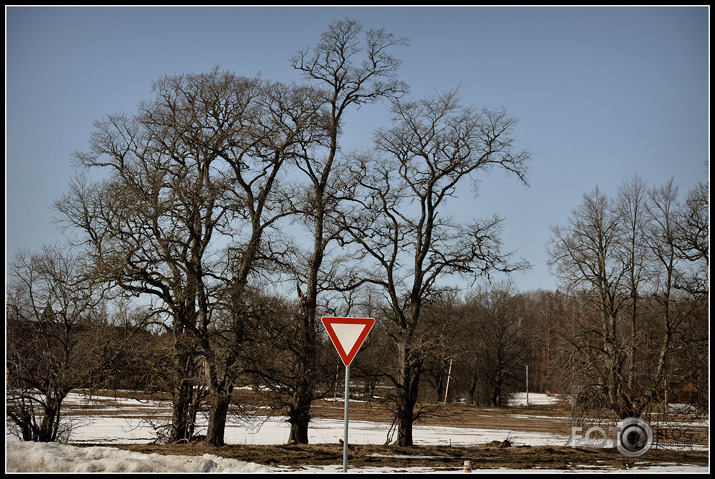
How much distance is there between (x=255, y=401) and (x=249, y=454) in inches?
119

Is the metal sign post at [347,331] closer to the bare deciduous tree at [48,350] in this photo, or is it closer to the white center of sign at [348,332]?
the white center of sign at [348,332]

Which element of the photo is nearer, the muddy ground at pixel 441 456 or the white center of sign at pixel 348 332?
the white center of sign at pixel 348 332

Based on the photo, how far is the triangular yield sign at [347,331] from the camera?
418 inches

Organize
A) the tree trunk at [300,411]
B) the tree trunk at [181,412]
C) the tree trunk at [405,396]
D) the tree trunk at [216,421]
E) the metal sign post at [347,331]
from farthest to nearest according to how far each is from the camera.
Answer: the tree trunk at [405,396], the tree trunk at [300,411], the tree trunk at [181,412], the tree trunk at [216,421], the metal sign post at [347,331]

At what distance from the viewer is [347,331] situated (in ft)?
35.1

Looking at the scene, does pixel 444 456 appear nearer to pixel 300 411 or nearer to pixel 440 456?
pixel 440 456

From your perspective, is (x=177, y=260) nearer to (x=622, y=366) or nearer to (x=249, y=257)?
(x=249, y=257)

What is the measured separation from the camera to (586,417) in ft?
73.2

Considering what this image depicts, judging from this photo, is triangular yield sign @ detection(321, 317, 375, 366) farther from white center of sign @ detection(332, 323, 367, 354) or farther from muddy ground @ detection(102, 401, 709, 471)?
muddy ground @ detection(102, 401, 709, 471)

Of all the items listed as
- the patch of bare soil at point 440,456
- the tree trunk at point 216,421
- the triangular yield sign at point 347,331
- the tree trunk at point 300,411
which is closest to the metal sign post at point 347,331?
the triangular yield sign at point 347,331

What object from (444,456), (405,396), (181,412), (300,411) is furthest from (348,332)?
(405,396)

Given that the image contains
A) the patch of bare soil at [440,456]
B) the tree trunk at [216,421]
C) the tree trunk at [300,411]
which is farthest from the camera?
the tree trunk at [300,411]

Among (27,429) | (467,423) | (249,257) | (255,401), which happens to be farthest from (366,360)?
(467,423)

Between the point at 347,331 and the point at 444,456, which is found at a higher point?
the point at 347,331
